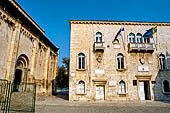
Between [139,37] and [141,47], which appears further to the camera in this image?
[139,37]

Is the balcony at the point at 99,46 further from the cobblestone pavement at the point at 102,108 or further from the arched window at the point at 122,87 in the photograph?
the cobblestone pavement at the point at 102,108

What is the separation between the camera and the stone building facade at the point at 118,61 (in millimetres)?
16703

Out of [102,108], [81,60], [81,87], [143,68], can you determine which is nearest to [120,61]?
[143,68]

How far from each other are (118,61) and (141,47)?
3.69 m

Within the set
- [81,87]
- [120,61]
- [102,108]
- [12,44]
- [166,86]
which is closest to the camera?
[102,108]

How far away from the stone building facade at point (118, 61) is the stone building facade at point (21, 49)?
6.55 metres

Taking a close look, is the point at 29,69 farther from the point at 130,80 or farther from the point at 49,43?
the point at 130,80

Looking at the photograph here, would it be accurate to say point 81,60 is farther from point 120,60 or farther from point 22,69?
point 22,69

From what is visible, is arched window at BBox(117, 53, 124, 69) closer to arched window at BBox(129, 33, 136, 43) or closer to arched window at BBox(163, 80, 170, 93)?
arched window at BBox(129, 33, 136, 43)

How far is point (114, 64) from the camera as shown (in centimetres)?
1744

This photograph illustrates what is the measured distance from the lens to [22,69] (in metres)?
17.7

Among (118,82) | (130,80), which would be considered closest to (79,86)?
(118,82)

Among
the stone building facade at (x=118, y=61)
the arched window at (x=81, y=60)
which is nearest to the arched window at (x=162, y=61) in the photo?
the stone building facade at (x=118, y=61)

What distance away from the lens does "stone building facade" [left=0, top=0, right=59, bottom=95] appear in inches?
543
